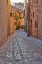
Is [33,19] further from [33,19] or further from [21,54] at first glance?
[21,54]

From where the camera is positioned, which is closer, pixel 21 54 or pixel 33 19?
pixel 21 54

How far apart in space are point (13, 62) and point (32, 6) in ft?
46.5

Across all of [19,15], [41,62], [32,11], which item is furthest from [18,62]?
[19,15]

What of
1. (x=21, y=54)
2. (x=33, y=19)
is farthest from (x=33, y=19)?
(x=21, y=54)

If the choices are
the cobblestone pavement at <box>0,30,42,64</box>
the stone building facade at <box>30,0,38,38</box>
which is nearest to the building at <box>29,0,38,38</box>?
the stone building facade at <box>30,0,38,38</box>

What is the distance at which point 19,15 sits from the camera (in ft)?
142

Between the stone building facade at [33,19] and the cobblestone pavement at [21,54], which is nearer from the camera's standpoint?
the cobblestone pavement at [21,54]

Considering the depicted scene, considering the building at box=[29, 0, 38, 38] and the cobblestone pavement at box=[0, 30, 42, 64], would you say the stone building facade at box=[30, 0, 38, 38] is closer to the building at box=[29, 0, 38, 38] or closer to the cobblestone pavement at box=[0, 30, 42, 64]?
the building at box=[29, 0, 38, 38]

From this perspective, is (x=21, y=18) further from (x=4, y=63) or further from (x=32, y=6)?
(x=4, y=63)

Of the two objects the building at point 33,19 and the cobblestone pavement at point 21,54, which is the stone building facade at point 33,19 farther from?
the cobblestone pavement at point 21,54

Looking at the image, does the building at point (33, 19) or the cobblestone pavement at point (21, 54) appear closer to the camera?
the cobblestone pavement at point (21, 54)

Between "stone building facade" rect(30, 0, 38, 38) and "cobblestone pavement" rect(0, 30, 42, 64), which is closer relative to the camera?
"cobblestone pavement" rect(0, 30, 42, 64)

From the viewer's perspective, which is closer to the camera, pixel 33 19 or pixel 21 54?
pixel 21 54

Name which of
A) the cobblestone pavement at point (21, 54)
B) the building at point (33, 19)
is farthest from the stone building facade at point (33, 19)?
the cobblestone pavement at point (21, 54)
